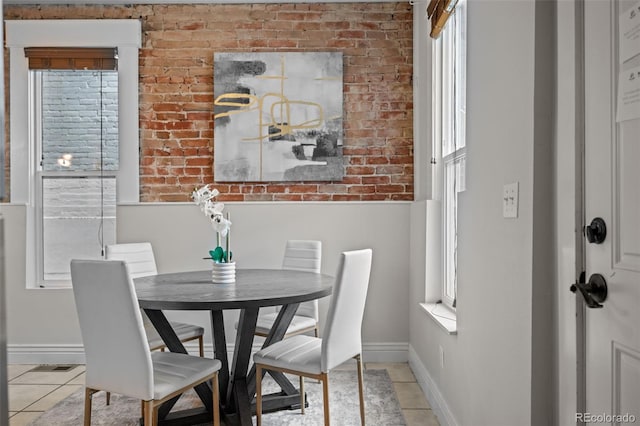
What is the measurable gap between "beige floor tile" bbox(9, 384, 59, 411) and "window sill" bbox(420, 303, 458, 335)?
8.35 feet

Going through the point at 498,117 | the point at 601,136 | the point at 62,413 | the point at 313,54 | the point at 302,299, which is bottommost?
the point at 62,413

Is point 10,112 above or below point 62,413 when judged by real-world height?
above

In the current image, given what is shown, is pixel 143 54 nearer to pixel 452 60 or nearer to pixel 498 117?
pixel 452 60

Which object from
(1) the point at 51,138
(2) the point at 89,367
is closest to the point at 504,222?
(2) the point at 89,367

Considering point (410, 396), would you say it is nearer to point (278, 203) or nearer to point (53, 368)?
point (278, 203)

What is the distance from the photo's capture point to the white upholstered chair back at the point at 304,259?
11.3 feet

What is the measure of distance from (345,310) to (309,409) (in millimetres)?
895

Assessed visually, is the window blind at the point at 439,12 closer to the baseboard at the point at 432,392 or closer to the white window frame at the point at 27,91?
the baseboard at the point at 432,392

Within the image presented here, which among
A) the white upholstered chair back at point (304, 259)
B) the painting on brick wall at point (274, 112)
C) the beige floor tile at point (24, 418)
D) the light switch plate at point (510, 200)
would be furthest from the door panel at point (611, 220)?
the beige floor tile at point (24, 418)

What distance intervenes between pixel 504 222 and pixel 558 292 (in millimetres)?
352

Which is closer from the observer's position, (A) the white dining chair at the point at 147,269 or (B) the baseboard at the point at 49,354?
(A) the white dining chair at the point at 147,269

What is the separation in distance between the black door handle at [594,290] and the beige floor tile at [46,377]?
345 centimetres

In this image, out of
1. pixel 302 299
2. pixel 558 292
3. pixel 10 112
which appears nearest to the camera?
pixel 558 292

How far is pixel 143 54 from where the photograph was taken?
400 cm
